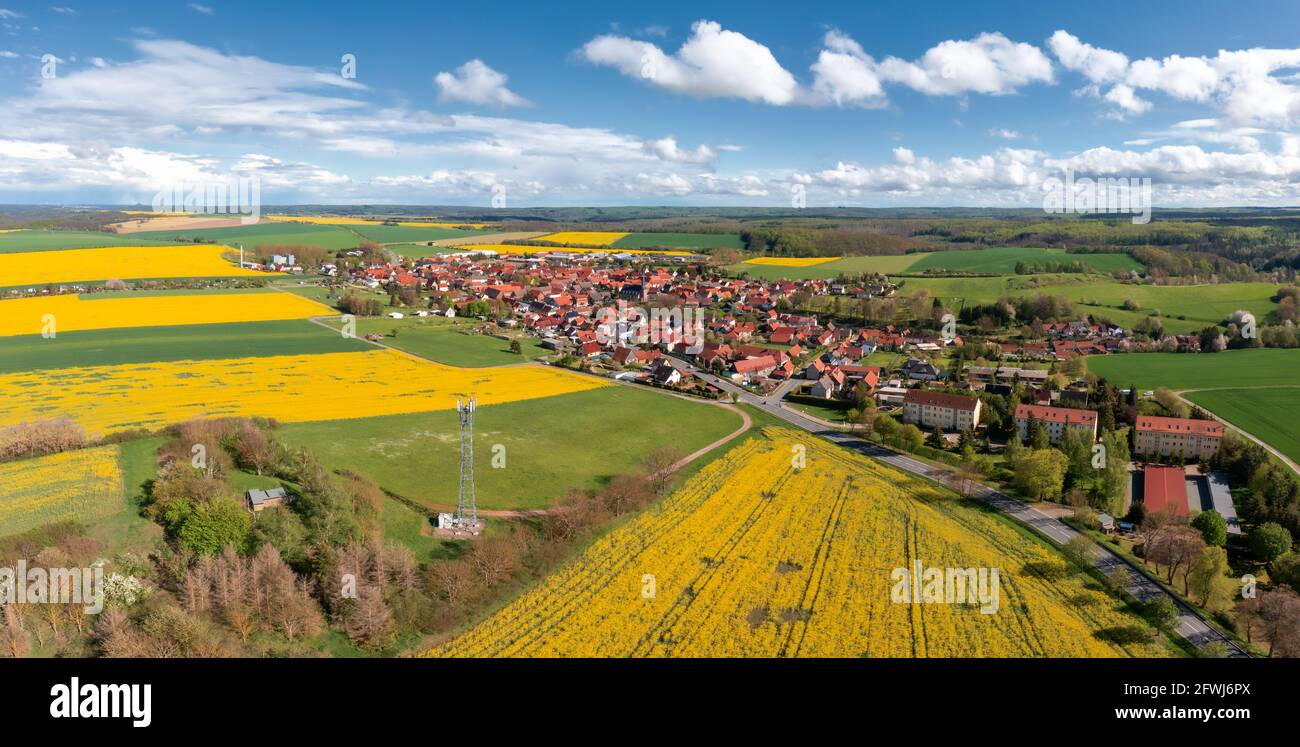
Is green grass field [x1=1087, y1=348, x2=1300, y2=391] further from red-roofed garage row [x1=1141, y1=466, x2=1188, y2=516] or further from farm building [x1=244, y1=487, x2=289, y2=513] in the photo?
farm building [x1=244, y1=487, x2=289, y2=513]

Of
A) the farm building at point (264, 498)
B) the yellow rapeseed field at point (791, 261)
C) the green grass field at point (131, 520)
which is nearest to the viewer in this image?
the green grass field at point (131, 520)

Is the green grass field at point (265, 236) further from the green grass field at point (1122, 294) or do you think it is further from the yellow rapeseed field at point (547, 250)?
the green grass field at point (1122, 294)

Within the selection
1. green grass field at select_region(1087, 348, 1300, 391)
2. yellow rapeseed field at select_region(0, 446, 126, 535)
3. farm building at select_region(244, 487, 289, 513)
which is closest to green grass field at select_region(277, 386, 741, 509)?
farm building at select_region(244, 487, 289, 513)

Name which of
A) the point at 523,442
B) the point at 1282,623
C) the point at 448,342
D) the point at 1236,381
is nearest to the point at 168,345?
the point at 448,342

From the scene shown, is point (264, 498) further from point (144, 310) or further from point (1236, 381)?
point (1236, 381)

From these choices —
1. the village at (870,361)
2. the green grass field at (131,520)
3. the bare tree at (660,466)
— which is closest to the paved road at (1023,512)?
the village at (870,361)

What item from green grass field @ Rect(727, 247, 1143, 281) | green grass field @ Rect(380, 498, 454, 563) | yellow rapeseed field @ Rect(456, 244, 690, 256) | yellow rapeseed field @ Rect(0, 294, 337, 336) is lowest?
green grass field @ Rect(380, 498, 454, 563)
